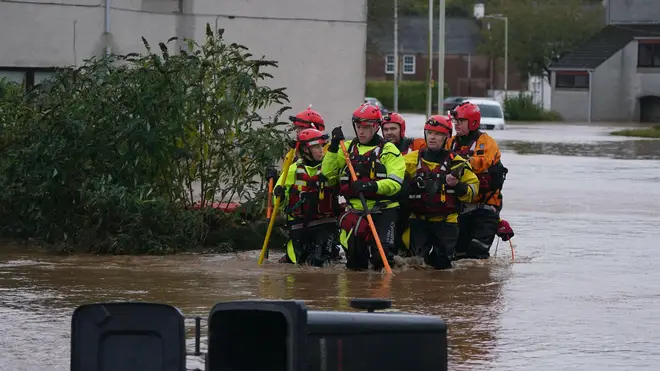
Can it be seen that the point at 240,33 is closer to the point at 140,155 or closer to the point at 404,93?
the point at 140,155

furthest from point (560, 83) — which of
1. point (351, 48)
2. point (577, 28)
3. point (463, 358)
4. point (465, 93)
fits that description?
A: point (463, 358)

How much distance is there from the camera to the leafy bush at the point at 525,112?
77000 millimetres

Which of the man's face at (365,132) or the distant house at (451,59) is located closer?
the man's face at (365,132)

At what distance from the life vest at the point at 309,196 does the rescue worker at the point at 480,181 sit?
142cm

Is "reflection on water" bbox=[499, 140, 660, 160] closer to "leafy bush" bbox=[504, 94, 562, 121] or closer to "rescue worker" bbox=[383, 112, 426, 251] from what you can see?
"rescue worker" bbox=[383, 112, 426, 251]

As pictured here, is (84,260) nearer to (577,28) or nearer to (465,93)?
(577,28)

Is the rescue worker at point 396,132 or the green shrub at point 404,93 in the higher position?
the green shrub at point 404,93

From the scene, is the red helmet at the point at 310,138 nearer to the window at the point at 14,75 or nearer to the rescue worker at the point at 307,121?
the rescue worker at the point at 307,121

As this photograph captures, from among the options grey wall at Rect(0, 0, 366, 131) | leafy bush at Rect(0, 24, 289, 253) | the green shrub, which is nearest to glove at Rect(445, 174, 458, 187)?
leafy bush at Rect(0, 24, 289, 253)

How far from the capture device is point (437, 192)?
13148 mm

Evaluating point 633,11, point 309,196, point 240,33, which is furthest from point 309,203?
point 633,11

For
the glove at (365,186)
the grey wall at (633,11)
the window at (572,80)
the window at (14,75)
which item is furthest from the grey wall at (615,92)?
the glove at (365,186)

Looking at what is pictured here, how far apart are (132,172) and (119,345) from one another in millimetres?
8197

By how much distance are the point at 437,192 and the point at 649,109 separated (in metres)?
65.0
